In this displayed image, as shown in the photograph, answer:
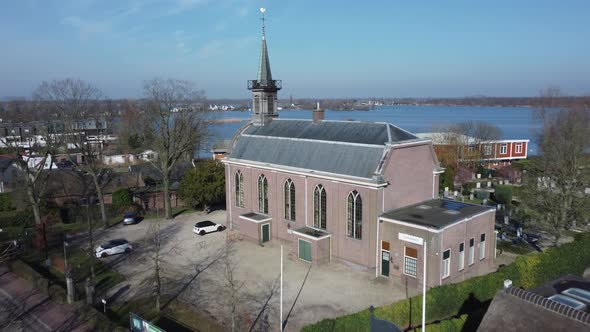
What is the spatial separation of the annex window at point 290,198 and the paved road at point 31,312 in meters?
15.1

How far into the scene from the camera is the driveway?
909 inches

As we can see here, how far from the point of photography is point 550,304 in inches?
606

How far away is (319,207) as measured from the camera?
30.1 m

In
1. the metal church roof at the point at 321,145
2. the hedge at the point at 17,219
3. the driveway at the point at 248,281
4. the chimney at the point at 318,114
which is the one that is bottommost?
the driveway at the point at 248,281

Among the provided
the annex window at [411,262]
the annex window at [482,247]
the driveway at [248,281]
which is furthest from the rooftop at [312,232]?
the annex window at [482,247]

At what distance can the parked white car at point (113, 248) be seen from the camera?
31188mm

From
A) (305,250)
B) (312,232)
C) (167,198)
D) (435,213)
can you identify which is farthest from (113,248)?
(435,213)

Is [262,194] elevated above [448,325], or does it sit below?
above

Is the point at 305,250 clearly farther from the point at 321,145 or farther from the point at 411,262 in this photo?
the point at 321,145

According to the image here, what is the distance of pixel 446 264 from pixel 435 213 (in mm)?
3403

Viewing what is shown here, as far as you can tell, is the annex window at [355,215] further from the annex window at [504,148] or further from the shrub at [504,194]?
A: the annex window at [504,148]

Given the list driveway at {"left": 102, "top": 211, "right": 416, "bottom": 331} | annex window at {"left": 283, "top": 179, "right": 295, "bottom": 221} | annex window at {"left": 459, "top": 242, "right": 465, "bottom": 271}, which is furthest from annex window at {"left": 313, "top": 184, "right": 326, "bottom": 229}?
annex window at {"left": 459, "top": 242, "right": 465, "bottom": 271}

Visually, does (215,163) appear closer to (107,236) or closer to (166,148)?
(166,148)

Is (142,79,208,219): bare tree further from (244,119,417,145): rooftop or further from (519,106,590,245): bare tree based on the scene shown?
(519,106,590,245): bare tree
